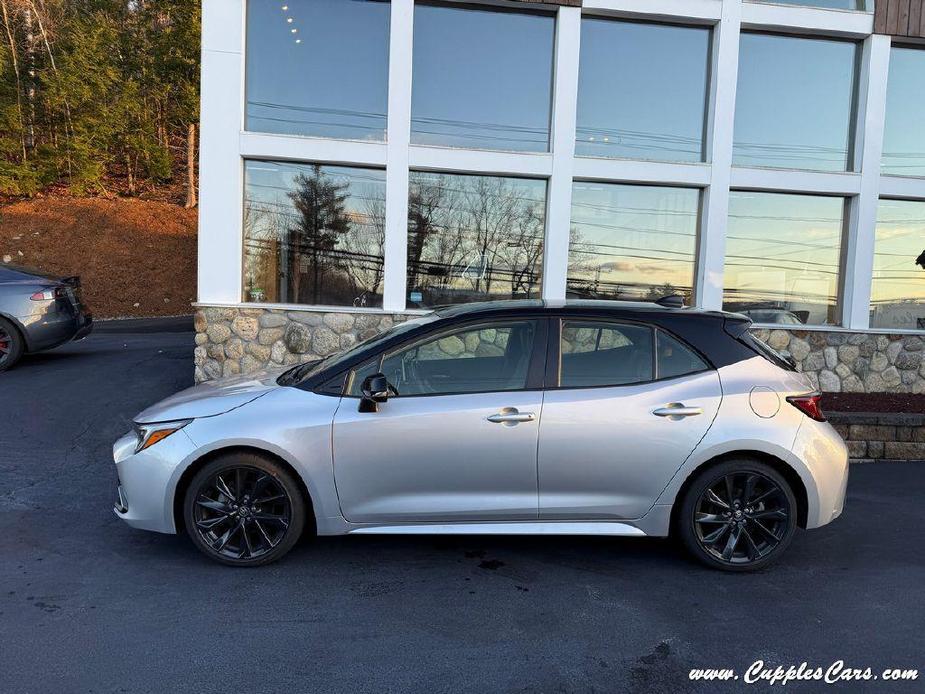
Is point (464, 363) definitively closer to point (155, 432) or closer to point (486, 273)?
point (155, 432)

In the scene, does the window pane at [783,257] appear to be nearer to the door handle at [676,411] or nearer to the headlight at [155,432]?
the door handle at [676,411]

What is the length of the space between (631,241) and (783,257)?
2.21m

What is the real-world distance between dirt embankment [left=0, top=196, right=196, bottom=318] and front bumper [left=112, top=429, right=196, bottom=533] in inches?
573

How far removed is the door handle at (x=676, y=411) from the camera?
3.98 meters

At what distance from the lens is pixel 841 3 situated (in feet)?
29.9

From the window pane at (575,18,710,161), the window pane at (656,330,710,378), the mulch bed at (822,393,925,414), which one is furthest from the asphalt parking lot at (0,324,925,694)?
the window pane at (575,18,710,161)

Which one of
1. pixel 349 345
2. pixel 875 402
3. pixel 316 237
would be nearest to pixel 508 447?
pixel 349 345

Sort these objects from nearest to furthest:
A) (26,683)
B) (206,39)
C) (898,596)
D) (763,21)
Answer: (26,683) → (898,596) → (206,39) → (763,21)

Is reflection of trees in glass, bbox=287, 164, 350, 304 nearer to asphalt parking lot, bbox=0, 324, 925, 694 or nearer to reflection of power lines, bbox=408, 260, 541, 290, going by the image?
reflection of power lines, bbox=408, 260, 541, 290

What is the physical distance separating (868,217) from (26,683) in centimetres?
1027

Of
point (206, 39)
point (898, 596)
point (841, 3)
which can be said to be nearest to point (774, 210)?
point (841, 3)

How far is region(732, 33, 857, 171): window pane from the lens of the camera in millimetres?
9234

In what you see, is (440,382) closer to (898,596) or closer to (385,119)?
(898,596)

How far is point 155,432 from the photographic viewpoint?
396cm
